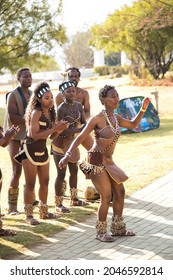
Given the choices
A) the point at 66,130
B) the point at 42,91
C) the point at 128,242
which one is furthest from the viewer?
the point at 66,130

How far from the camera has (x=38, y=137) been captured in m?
7.02

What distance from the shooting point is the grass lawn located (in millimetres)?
6828

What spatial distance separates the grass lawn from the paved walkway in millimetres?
199

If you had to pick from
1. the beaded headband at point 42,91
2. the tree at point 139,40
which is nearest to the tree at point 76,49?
the tree at point 139,40

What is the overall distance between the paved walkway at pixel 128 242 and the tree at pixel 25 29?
580 inches

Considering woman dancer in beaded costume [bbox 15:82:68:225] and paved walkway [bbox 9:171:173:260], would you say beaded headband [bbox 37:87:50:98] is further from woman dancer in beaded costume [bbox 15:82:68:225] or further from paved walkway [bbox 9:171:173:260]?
paved walkway [bbox 9:171:173:260]

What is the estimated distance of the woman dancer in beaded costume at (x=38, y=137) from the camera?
7.01 meters

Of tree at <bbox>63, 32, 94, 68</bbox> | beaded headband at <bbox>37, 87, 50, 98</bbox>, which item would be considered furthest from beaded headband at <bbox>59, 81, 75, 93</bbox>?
tree at <bbox>63, 32, 94, 68</bbox>

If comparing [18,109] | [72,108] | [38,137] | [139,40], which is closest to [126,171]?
[72,108]

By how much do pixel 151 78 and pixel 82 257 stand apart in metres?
33.2

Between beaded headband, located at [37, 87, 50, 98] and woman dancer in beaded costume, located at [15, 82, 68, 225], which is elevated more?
beaded headband, located at [37, 87, 50, 98]

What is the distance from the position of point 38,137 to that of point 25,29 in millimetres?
15740

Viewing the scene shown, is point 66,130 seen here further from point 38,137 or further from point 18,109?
point 38,137

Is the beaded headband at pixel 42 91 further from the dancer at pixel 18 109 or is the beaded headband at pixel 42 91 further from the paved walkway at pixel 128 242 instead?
the paved walkway at pixel 128 242
